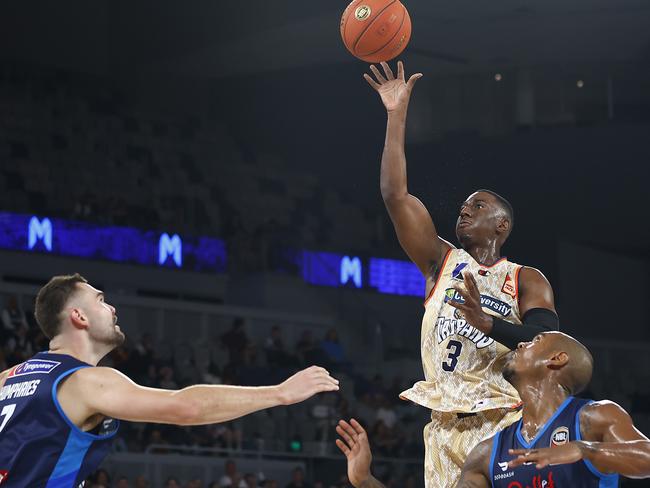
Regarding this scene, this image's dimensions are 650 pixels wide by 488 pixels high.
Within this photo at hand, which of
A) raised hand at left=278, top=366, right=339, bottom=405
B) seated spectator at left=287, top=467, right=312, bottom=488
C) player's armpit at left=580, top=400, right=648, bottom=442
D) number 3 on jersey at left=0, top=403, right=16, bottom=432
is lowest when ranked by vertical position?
seated spectator at left=287, top=467, right=312, bottom=488

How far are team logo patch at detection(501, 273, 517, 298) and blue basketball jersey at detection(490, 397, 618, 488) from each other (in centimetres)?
118

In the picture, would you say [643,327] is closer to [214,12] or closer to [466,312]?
[214,12]

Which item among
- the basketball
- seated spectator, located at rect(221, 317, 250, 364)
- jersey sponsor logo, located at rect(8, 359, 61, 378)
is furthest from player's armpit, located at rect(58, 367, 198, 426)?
seated spectator, located at rect(221, 317, 250, 364)

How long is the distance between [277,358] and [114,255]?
335cm

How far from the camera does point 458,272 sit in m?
5.93

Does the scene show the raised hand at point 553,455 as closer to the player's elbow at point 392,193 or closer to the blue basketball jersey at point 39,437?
the blue basketball jersey at point 39,437

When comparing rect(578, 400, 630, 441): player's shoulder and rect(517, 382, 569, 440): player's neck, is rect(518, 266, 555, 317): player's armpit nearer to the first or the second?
rect(517, 382, 569, 440): player's neck

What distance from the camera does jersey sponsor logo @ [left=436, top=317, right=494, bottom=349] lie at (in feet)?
18.7

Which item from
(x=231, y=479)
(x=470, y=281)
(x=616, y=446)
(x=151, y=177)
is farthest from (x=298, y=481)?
(x=616, y=446)

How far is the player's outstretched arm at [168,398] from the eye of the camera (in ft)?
14.3

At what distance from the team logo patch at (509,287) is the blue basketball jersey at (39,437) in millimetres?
2351

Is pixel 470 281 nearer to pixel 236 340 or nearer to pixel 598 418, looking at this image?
pixel 598 418

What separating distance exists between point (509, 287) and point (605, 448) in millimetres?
1778

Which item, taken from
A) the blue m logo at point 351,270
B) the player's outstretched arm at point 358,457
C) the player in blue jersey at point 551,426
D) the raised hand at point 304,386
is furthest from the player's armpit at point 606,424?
the blue m logo at point 351,270
